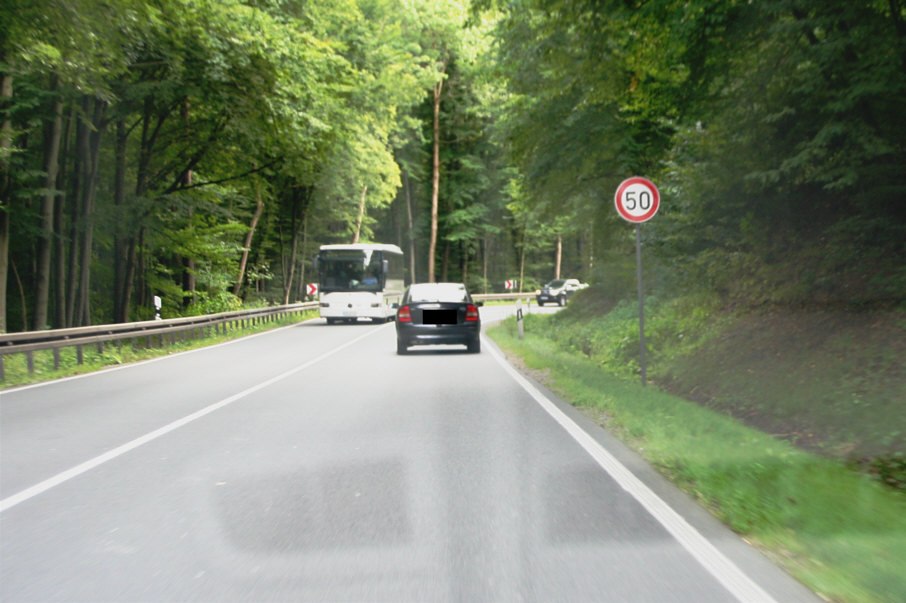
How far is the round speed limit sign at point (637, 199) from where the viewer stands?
12242 mm

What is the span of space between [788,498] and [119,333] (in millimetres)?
16659

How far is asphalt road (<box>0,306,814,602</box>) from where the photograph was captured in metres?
4.22

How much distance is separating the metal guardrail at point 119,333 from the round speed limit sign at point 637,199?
10221 millimetres

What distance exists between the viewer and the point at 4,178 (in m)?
20.4

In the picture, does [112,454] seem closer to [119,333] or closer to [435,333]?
[435,333]

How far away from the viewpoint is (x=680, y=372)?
1295 cm

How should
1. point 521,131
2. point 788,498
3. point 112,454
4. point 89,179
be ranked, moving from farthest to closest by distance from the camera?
1. point 89,179
2. point 521,131
3. point 112,454
4. point 788,498

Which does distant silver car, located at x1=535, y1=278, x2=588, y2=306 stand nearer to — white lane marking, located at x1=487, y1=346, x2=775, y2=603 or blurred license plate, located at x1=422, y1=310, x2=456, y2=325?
blurred license plate, located at x1=422, y1=310, x2=456, y2=325

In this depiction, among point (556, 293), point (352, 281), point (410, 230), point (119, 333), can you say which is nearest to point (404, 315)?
point (119, 333)

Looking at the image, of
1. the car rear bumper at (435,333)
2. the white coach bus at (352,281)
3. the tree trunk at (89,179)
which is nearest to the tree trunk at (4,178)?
the tree trunk at (89,179)

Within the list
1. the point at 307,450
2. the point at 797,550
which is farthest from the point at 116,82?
the point at 797,550

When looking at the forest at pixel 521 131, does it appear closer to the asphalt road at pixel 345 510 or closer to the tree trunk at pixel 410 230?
the asphalt road at pixel 345 510

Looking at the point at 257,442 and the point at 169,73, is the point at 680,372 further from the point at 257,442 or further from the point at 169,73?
the point at 169,73

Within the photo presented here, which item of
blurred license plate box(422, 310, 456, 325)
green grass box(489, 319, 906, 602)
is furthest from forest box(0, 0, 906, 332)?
blurred license plate box(422, 310, 456, 325)
